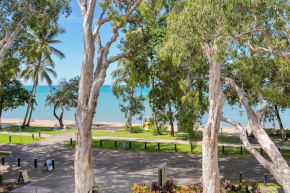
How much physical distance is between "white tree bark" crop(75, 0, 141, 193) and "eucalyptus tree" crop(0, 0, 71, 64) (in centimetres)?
733

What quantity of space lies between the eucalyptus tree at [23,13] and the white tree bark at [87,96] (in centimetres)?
733

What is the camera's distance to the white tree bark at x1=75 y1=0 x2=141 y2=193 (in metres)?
11.0

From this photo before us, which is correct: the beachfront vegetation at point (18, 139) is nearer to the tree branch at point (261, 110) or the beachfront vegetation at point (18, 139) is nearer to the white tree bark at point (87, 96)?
the white tree bark at point (87, 96)

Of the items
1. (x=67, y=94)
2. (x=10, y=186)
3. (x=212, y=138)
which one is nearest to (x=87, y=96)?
(x=212, y=138)

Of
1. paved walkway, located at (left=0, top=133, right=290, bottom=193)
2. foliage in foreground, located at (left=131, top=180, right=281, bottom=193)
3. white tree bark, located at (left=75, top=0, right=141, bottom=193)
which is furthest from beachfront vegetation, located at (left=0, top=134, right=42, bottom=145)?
foliage in foreground, located at (left=131, top=180, right=281, bottom=193)

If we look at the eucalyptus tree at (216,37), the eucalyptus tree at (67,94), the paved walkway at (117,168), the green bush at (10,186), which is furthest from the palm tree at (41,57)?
the eucalyptus tree at (216,37)

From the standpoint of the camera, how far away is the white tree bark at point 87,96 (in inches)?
433

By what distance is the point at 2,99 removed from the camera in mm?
35875

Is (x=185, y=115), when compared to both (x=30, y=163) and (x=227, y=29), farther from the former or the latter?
(x=30, y=163)

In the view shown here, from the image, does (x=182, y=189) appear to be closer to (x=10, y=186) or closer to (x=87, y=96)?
(x=87, y=96)

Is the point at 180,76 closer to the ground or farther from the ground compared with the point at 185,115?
farther from the ground

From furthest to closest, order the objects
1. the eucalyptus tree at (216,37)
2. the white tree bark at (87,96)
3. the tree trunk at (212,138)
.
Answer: the white tree bark at (87,96) < the tree trunk at (212,138) < the eucalyptus tree at (216,37)

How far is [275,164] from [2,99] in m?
34.9

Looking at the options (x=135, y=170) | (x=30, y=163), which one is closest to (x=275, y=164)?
(x=135, y=170)
